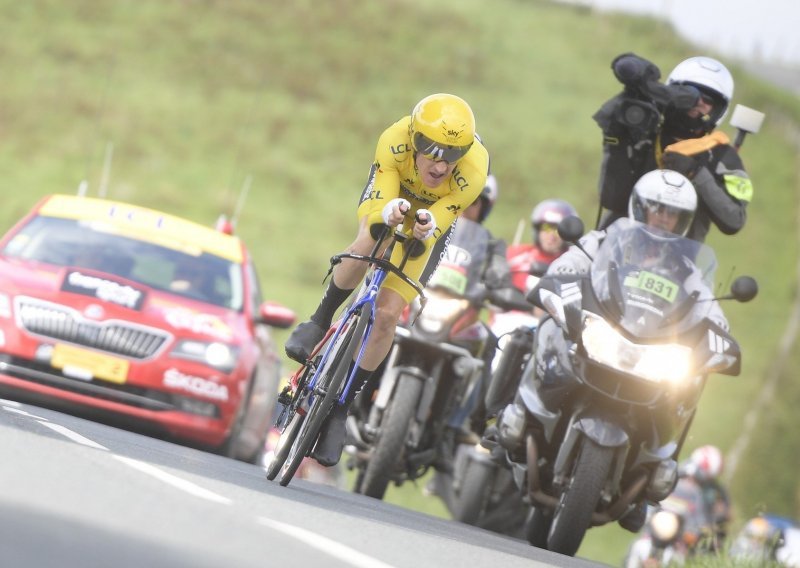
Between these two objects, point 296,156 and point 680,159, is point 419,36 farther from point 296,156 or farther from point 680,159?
point 680,159

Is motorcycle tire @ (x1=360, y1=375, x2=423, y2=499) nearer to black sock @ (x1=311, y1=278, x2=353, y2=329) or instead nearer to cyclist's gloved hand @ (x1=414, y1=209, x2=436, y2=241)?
black sock @ (x1=311, y1=278, x2=353, y2=329)

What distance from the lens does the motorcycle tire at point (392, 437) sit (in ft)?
42.8

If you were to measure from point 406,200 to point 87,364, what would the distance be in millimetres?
3673

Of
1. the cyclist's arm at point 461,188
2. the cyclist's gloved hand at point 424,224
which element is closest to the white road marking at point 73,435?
the cyclist's gloved hand at point 424,224

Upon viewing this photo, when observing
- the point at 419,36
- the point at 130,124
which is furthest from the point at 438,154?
the point at 419,36

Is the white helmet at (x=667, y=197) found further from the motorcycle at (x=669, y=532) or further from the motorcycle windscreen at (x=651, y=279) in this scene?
the motorcycle at (x=669, y=532)

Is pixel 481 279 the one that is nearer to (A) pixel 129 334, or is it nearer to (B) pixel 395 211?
(A) pixel 129 334

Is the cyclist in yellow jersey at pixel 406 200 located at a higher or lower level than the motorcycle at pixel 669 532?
higher

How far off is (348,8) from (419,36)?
128 inches

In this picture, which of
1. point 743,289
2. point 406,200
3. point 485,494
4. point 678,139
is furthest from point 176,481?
point 485,494

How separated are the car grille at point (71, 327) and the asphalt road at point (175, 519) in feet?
6.54

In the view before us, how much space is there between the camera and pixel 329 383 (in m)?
10.6

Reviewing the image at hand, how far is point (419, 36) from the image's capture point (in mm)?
80688

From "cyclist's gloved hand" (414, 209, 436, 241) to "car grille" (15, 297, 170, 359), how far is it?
3.69m
